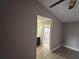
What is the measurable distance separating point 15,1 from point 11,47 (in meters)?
1.53

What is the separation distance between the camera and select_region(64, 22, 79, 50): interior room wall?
4249 mm

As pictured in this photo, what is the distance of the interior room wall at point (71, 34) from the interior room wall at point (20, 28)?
9.75ft

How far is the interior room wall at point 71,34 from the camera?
425 centimetres

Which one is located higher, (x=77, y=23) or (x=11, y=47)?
(x=77, y=23)

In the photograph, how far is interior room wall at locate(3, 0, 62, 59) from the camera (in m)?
1.85

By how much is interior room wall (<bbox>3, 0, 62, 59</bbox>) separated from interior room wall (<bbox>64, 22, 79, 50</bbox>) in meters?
2.97

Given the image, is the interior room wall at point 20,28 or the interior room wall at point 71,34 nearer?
the interior room wall at point 20,28

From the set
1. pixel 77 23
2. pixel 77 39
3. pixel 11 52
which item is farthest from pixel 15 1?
pixel 77 39

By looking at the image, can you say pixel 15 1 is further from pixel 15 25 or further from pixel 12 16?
pixel 15 25

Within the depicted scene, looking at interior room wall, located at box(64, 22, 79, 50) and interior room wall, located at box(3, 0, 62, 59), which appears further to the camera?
interior room wall, located at box(64, 22, 79, 50)

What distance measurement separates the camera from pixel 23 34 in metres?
2.24

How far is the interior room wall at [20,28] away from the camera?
1853 millimetres

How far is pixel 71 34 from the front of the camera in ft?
14.8

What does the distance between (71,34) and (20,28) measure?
3923mm
